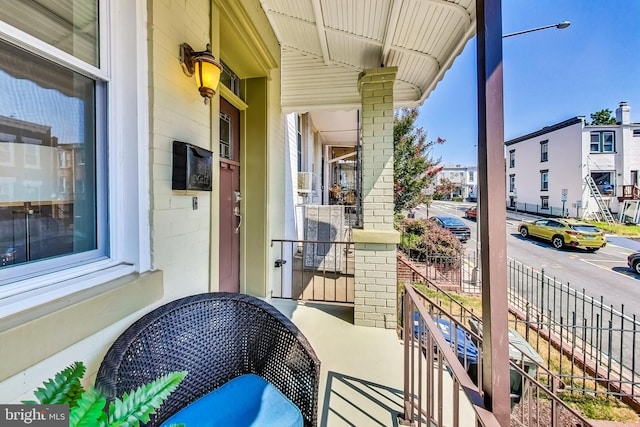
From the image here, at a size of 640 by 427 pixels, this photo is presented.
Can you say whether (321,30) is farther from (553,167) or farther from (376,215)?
(553,167)

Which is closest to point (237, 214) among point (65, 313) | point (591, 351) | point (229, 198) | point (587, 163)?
point (229, 198)

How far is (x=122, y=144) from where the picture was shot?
1.30 m

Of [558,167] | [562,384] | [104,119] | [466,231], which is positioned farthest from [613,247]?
[104,119]

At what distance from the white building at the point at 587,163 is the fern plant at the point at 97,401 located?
21421 mm

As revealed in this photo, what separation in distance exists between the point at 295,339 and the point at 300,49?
3524 mm

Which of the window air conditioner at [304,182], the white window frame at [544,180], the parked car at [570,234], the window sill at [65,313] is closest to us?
the window sill at [65,313]

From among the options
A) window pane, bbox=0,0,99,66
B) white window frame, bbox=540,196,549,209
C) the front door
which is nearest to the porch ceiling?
the front door

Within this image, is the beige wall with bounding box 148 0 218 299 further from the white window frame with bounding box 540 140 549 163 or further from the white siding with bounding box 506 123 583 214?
the white window frame with bounding box 540 140 549 163

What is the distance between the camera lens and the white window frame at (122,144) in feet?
4.02

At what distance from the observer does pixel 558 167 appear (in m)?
17.5

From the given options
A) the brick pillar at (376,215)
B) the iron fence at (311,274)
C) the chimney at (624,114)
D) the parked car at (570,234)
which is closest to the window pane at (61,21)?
the brick pillar at (376,215)

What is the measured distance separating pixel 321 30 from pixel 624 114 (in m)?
22.9

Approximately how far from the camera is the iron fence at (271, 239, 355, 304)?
368cm

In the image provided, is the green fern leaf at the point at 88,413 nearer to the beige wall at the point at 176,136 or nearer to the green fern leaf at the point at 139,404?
the green fern leaf at the point at 139,404
